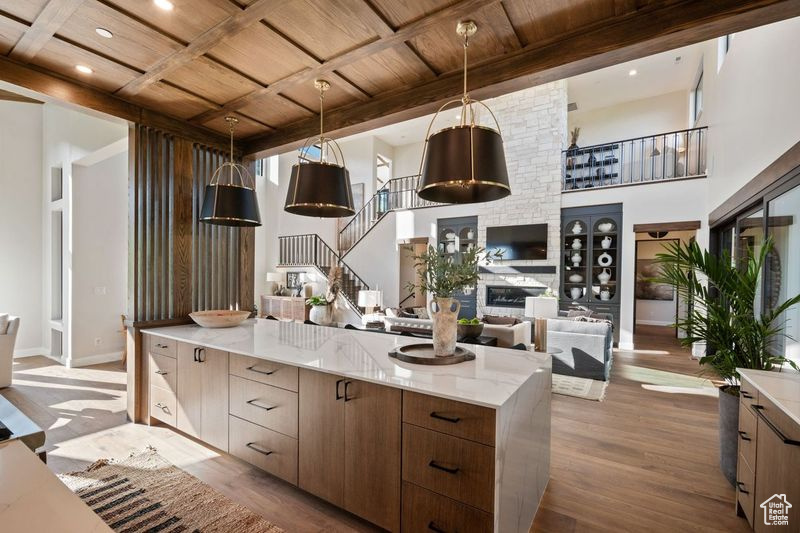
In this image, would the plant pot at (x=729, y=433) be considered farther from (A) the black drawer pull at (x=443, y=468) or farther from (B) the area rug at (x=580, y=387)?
(A) the black drawer pull at (x=443, y=468)

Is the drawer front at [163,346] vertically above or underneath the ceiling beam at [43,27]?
underneath

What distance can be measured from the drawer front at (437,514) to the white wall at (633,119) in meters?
10.5

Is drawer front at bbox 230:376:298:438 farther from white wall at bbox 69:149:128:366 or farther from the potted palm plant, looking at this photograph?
white wall at bbox 69:149:128:366

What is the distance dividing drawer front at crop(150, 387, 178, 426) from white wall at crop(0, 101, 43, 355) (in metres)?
5.02

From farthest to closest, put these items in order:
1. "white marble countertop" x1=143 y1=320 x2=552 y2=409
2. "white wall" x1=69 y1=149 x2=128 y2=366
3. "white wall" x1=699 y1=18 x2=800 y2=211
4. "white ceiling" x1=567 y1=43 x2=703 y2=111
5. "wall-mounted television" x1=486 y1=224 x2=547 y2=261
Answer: "wall-mounted television" x1=486 y1=224 x2=547 y2=261 → "white ceiling" x1=567 y1=43 x2=703 y2=111 → "white wall" x1=69 y1=149 x2=128 y2=366 → "white wall" x1=699 y1=18 x2=800 y2=211 → "white marble countertop" x1=143 y1=320 x2=552 y2=409

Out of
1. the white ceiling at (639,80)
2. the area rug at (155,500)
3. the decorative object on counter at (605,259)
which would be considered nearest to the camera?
the area rug at (155,500)

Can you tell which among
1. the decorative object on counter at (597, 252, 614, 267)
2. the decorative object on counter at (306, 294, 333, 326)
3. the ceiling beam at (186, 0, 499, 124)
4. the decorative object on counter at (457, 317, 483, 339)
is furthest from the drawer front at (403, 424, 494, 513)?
the decorative object on counter at (597, 252, 614, 267)

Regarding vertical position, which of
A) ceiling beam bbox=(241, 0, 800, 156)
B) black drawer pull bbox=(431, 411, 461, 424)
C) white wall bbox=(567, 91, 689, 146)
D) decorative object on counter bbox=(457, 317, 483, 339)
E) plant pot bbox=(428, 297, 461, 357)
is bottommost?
decorative object on counter bbox=(457, 317, 483, 339)

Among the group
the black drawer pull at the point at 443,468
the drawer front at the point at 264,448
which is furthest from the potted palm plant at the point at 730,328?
the drawer front at the point at 264,448

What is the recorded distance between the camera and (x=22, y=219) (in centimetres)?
623

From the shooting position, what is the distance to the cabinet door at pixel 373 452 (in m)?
1.81

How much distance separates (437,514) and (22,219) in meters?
8.10

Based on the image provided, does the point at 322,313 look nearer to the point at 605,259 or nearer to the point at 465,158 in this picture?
the point at 465,158

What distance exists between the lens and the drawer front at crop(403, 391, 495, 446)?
1544mm
